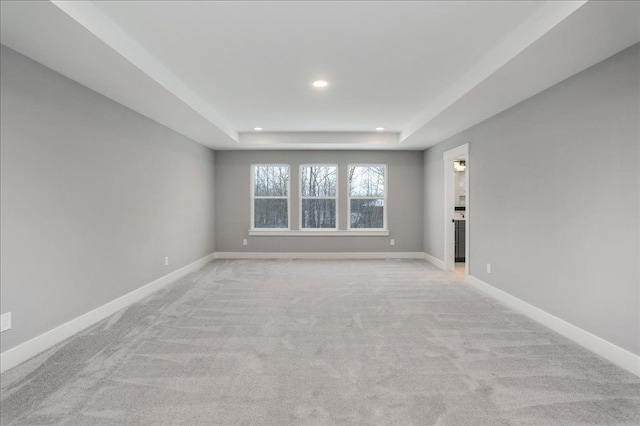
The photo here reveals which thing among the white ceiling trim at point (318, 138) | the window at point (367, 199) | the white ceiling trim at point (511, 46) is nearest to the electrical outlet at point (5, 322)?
the white ceiling trim at point (511, 46)

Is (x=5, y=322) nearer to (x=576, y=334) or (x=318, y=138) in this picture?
(x=576, y=334)

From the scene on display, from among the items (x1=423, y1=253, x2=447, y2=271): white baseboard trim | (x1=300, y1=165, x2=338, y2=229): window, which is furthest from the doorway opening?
(x1=300, y1=165, x2=338, y2=229): window

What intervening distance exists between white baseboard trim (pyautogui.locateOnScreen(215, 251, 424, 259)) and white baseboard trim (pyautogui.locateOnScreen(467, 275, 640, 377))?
9.35 ft

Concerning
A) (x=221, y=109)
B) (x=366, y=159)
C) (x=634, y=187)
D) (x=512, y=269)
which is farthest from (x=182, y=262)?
(x=634, y=187)

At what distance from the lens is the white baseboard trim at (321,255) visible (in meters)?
6.89

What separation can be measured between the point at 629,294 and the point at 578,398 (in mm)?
933

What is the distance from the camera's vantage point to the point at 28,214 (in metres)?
2.45

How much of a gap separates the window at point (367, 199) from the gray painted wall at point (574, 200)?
2865 millimetres

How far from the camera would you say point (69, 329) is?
9.25 ft

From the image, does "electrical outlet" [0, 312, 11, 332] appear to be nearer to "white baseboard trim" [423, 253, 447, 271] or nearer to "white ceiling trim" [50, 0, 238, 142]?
"white ceiling trim" [50, 0, 238, 142]

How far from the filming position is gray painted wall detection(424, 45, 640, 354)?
2.34 metres

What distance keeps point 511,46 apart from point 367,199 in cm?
467

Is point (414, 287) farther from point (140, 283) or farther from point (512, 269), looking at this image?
point (140, 283)

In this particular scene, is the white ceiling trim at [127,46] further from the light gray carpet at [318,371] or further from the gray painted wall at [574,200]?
the gray painted wall at [574,200]
